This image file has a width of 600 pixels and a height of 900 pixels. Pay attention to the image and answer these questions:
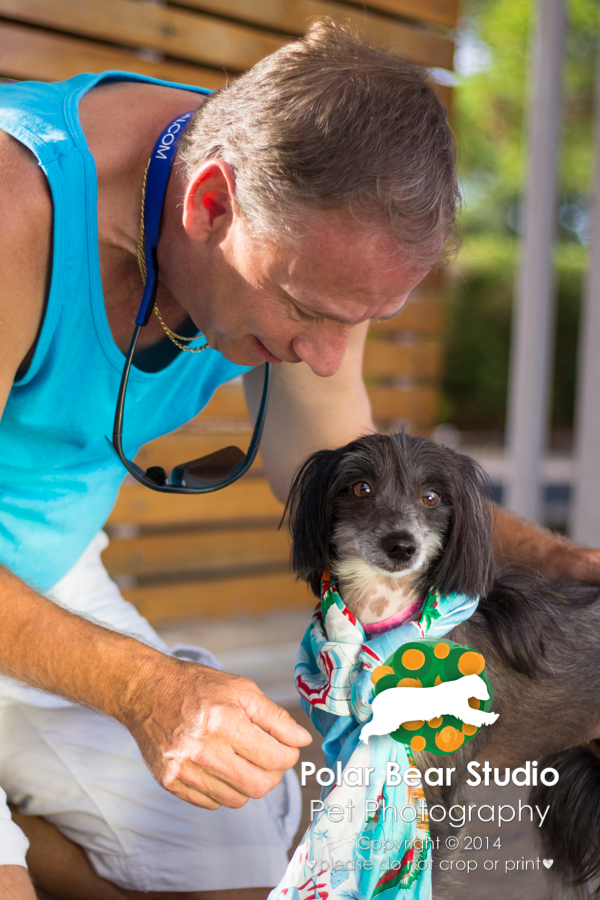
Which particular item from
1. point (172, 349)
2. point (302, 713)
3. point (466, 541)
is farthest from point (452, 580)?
point (302, 713)

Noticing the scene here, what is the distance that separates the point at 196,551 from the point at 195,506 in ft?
0.74

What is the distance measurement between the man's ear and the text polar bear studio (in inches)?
28.4

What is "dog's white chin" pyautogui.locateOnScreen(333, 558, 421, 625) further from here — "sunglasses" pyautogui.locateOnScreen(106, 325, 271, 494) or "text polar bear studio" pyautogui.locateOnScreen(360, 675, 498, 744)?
"sunglasses" pyautogui.locateOnScreen(106, 325, 271, 494)

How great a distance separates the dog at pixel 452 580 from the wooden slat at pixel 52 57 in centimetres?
214

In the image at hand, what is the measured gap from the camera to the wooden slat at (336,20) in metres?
3.46

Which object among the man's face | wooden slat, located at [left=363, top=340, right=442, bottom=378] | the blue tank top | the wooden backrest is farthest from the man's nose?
wooden slat, located at [left=363, top=340, right=442, bottom=378]

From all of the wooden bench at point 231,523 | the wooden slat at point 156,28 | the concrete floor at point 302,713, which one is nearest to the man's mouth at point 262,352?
the concrete floor at point 302,713

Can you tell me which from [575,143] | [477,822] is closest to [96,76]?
[477,822]

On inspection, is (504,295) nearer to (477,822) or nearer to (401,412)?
(401,412)

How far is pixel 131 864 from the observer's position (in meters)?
1.69

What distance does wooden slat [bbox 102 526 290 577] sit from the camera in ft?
11.9

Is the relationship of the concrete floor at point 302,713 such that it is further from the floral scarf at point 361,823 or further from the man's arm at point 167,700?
the man's arm at point 167,700

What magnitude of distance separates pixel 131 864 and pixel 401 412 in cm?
281

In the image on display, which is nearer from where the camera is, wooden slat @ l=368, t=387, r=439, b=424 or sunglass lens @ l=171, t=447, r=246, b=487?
sunglass lens @ l=171, t=447, r=246, b=487
